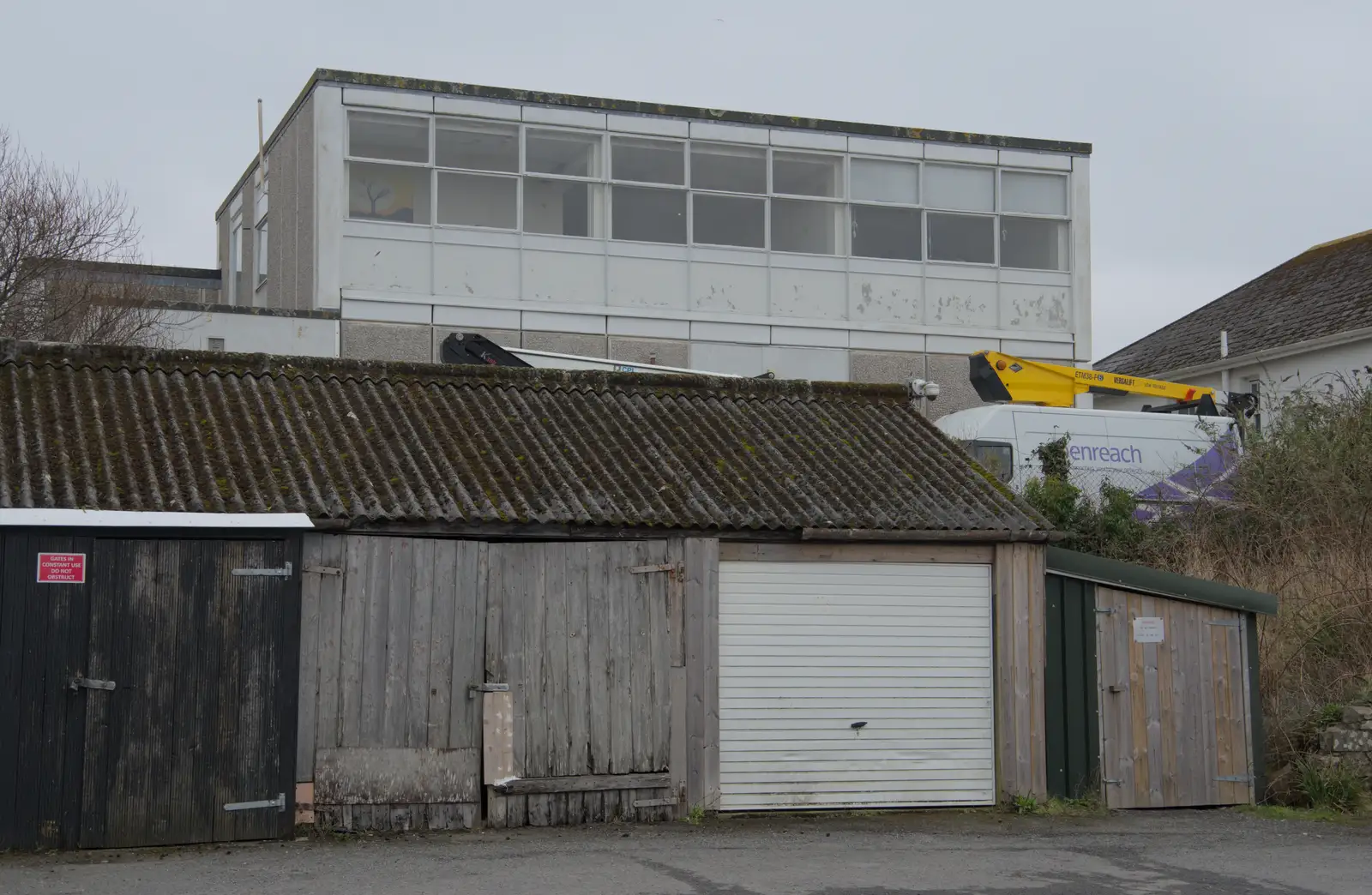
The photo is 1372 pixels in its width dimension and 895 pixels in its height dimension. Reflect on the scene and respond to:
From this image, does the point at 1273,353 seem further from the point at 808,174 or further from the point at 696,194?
the point at 696,194

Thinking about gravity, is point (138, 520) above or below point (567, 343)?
below

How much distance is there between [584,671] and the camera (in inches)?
494

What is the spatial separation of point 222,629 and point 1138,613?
8.01 meters

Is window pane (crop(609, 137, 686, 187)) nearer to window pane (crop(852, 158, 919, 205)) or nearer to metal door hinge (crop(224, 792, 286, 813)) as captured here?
window pane (crop(852, 158, 919, 205))

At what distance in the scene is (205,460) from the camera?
480 inches

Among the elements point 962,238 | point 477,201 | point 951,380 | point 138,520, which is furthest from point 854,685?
point 962,238

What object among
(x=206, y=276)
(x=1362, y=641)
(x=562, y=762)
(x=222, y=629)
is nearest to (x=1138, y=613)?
(x=1362, y=641)

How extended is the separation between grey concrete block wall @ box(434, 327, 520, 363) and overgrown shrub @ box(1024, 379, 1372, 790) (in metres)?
9.83

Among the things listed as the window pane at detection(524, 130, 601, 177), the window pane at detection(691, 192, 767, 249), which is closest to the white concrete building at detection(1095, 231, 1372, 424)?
the window pane at detection(691, 192, 767, 249)

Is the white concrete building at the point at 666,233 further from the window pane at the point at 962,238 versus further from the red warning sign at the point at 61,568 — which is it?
the red warning sign at the point at 61,568

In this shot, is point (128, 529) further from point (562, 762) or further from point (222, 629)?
point (562, 762)

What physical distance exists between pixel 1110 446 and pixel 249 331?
13.8 meters

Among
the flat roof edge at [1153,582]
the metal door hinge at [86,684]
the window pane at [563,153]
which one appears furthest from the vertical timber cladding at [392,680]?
the window pane at [563,153]

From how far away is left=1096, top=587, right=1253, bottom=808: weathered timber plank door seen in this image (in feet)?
45.8
